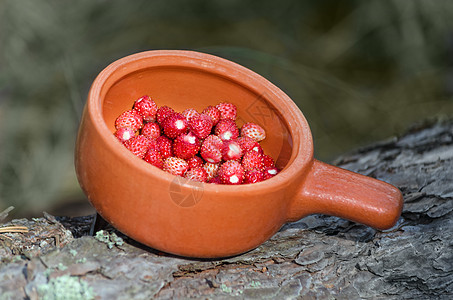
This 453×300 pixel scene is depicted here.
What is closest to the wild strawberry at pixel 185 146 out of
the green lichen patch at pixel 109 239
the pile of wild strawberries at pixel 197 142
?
the pile of wild strawberries at pixel 197 142

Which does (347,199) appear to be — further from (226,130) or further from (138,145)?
(138,145)

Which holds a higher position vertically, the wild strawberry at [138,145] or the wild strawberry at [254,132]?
the wild strawberry at [254,132]

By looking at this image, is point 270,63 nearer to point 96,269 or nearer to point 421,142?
point 421,142

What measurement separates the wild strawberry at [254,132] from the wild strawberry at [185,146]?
0.37 ft

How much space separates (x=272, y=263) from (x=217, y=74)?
15.8 inches

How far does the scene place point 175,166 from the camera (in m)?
0.96

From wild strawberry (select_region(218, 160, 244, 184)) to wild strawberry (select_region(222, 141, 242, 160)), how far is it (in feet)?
0.12

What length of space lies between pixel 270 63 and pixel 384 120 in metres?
0.51

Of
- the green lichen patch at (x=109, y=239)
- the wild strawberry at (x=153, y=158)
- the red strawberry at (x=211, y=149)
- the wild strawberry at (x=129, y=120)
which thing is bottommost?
the green lichen patch at (x=109, y=239)

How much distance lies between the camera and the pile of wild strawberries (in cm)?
96

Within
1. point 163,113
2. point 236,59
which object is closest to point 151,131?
point 163,113

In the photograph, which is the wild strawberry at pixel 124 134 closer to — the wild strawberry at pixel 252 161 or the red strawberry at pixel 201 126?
the red strawberry at pixel 201 126

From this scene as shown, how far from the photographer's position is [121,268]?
856mm

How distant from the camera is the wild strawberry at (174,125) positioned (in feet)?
3.34
